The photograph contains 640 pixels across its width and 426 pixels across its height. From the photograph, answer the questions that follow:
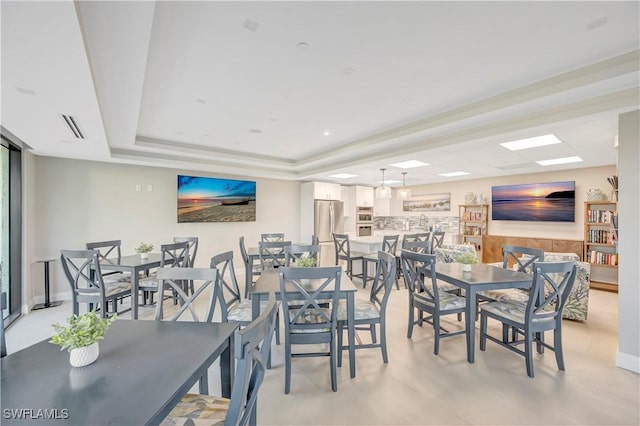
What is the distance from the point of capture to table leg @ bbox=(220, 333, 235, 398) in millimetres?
1522

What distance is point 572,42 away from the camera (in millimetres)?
2105

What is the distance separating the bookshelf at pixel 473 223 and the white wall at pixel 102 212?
Result: 21.0 ft

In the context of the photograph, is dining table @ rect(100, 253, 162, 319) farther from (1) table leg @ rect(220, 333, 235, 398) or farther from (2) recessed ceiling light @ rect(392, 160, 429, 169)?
(2) recessed ceiling light @ rect(392, 160, 429, 169)

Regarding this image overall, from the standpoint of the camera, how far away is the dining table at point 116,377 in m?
0.90

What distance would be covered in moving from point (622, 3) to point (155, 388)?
126 inches

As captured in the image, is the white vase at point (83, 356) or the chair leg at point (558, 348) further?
the chair leg at point (558, 348)

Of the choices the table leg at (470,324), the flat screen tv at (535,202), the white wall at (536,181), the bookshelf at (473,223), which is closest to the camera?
the table leg at (470,324)

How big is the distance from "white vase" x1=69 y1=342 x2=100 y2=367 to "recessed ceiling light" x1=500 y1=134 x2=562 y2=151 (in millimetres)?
4892

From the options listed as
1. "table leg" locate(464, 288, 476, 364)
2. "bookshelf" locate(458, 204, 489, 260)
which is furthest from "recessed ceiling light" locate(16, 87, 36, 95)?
"bookshelf" locate(458, 204, 489, 260)

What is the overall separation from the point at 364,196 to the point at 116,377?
317 inches

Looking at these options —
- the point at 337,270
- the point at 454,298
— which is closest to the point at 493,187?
the point at 454,298

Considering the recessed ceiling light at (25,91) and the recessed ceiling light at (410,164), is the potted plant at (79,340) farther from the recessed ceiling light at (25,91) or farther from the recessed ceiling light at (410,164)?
the recessed ceiling light at (410,164)

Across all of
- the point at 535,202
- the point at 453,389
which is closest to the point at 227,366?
the point at 453,389

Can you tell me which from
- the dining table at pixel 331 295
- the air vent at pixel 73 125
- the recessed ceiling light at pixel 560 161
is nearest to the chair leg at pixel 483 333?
the dining table at pixel 331 295
